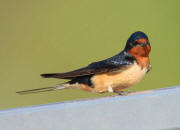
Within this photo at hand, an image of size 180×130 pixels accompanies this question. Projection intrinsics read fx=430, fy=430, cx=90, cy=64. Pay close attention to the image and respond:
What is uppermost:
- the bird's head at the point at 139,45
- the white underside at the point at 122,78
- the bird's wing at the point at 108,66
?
the bird's head at the point at 139,45

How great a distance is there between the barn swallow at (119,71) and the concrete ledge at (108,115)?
1.01 metres

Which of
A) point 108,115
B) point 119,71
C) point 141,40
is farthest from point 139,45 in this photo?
point 108,115

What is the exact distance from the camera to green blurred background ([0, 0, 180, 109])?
316cm

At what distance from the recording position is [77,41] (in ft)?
11.6

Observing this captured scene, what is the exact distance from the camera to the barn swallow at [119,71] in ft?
6.40

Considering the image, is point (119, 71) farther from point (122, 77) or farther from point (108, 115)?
point (108, 115)

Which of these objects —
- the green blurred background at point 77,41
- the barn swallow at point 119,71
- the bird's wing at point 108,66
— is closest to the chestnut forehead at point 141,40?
the barn swallow at point 119,71

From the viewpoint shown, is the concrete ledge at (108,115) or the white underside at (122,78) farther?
the white underside at (122,78)

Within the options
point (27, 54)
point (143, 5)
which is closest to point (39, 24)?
point (27, 54)

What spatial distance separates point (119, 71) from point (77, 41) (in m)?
1.58

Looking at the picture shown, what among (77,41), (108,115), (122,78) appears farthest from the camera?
(77,41)

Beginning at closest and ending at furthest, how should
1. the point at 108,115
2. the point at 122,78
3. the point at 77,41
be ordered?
1. the point at 108,115
2. the point at 122,78
3. the point at 77,41

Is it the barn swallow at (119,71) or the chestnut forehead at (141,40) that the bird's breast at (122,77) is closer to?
the barn swallow at (119,71)

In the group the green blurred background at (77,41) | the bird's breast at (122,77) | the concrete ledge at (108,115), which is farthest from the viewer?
the green blurred background at (77,41)
